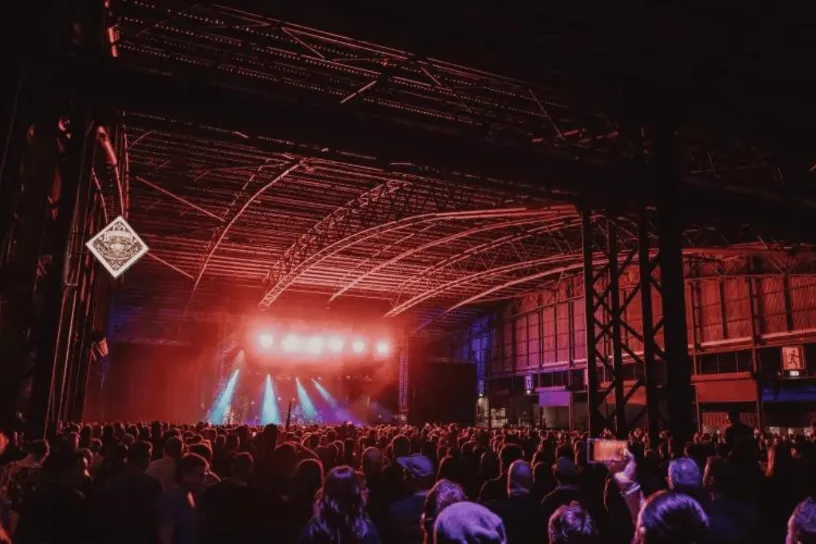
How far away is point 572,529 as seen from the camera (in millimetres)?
2664

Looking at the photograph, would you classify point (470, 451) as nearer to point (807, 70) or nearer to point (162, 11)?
point (807, 70)

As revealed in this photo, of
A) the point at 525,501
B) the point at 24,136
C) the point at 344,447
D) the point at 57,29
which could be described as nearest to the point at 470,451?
the point at 344,447

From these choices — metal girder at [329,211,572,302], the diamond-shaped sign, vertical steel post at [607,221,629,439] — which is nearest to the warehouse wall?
metal girder at [329,211,572,302]

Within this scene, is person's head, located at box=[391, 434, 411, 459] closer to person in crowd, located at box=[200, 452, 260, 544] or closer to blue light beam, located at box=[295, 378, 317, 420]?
person in crowd, located at box=[200, 452, 260, 544]

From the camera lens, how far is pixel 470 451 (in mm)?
9188

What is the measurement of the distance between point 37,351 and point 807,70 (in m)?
12.0

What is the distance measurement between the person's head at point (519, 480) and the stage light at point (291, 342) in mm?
26838

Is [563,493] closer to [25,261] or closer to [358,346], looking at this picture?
[25,261]

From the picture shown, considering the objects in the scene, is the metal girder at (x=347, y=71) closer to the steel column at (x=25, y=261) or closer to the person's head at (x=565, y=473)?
the steel column at (x=25, y=261)

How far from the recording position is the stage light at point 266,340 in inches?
1181

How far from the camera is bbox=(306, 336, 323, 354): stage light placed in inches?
1214

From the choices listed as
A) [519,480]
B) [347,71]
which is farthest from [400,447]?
[347,71]

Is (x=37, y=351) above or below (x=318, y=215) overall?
below

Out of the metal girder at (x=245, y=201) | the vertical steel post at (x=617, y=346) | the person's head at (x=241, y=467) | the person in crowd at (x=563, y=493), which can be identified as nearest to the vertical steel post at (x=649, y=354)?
the vertical steel post at (x=617, y=346)
